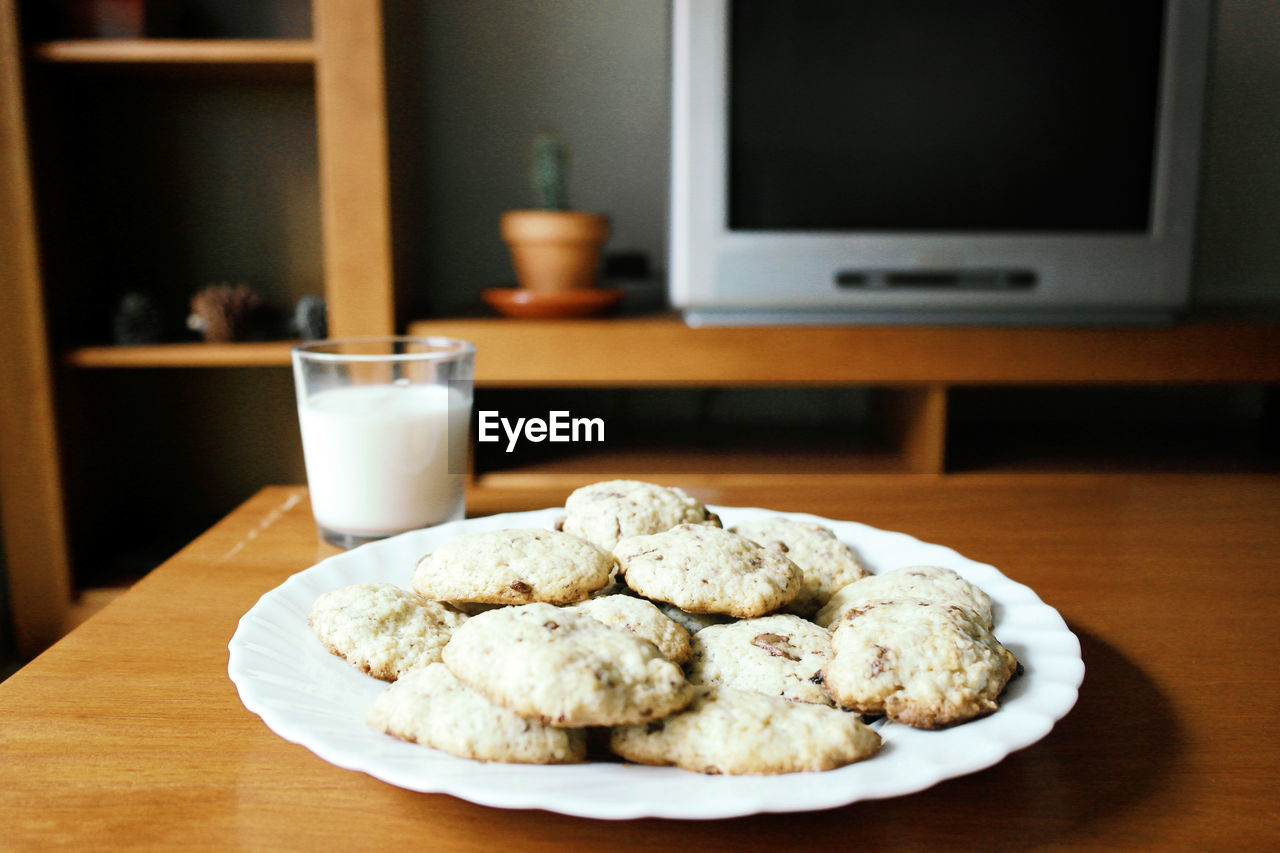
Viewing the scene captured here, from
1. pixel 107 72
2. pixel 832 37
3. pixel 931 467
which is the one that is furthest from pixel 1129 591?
pixel 107 72

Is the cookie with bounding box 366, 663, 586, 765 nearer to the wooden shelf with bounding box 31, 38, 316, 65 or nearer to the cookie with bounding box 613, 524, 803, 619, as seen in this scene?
the cookie with bounding box 613, 524, 803, 619

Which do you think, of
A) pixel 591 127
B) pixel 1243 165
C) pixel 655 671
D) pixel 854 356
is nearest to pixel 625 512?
pixel 655 671

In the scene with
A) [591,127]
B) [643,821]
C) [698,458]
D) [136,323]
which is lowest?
[698,458]

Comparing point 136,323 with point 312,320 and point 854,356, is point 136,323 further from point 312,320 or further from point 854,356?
point 854,356

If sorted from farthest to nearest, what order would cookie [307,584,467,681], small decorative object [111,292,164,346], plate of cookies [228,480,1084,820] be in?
1. small decorative object [111,292,164,346]
2. cookie [307,584,467,681]
3. plate of cookies [228,480,1084,820]

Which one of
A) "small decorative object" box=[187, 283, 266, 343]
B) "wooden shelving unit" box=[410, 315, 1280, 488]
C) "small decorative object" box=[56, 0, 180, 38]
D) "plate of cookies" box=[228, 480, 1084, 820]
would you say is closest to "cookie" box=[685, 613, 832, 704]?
"plate of cookies" box=[228, 480, 1084, 820]

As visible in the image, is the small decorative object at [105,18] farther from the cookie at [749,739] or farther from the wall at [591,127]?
the cookie at [749,739]

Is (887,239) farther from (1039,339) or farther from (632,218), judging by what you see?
(632,218)
